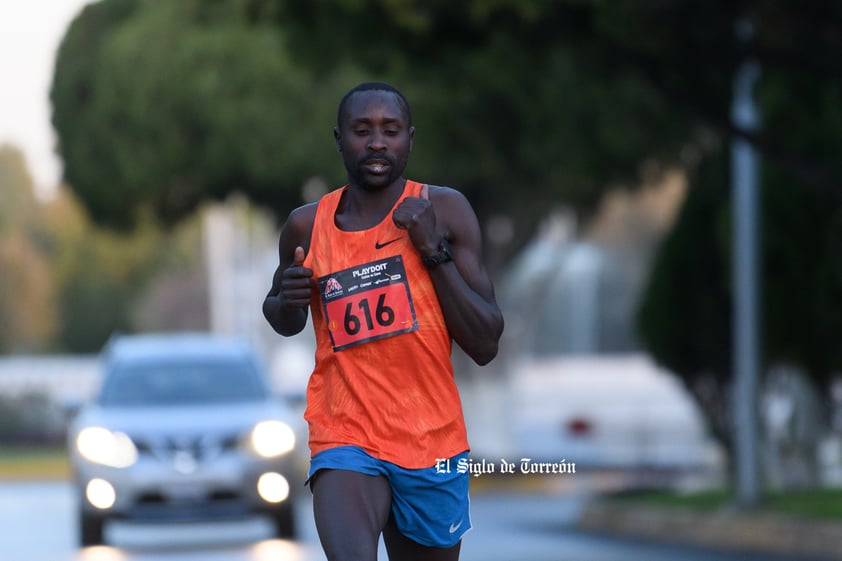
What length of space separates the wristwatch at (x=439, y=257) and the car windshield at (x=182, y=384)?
36.0ft

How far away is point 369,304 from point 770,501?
1163 centimetres

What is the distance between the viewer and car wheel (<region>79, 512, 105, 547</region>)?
49.9 feet

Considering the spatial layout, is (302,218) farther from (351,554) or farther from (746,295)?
(746,295)

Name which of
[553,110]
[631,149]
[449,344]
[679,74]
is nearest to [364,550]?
[449,344]

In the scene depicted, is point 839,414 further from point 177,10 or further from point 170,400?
point 177,10

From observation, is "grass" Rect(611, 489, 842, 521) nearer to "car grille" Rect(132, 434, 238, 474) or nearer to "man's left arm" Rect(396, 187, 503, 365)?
"car grille" Rect(132, 434, 238, 474)

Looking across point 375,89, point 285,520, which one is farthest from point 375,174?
point 285,520

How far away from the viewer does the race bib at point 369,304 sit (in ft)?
17.7

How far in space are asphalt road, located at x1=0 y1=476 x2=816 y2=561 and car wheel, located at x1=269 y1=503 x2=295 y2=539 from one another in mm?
151

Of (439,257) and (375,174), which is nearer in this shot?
(439,257)

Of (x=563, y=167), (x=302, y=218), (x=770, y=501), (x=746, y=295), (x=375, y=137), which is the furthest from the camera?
(x=563, y=167)

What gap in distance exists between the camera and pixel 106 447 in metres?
15.2

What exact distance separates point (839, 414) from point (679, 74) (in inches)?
259

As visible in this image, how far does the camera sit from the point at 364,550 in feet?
17.5
